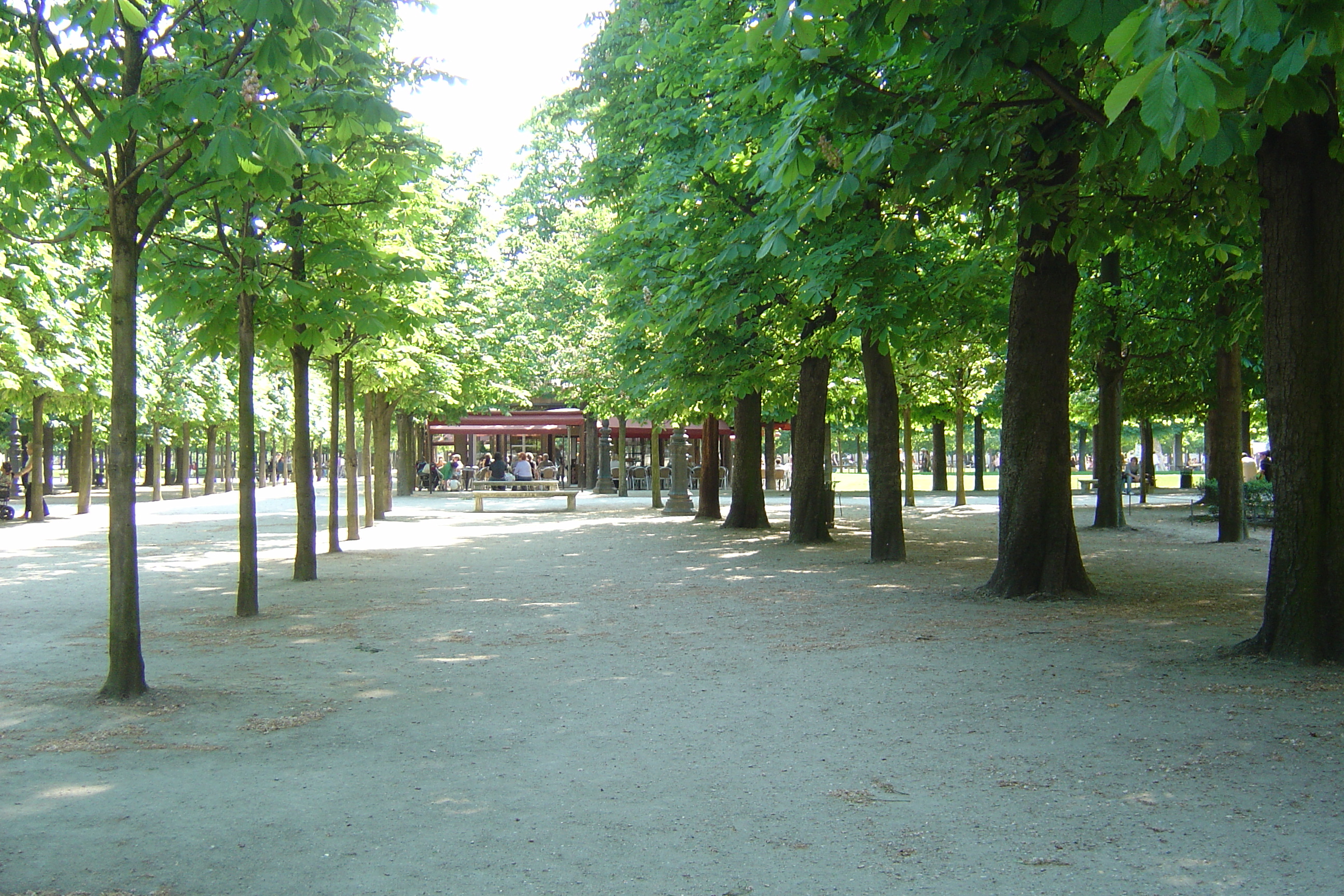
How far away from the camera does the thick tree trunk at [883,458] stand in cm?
1467

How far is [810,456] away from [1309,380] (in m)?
10.4

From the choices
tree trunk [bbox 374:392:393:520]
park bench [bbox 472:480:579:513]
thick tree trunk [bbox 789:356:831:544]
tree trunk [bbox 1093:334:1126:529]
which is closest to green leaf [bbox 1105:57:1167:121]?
thick tree trunk [bbox 789:356:831:544]

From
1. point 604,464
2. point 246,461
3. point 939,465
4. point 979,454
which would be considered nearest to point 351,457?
point 246,461

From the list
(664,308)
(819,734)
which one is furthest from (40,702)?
(664,308)

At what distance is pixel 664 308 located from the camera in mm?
14477

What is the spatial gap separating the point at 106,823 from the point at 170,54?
5932 millimetres

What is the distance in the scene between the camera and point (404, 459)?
40.5m

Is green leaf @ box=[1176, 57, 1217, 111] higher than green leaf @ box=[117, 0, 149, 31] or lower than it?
lower

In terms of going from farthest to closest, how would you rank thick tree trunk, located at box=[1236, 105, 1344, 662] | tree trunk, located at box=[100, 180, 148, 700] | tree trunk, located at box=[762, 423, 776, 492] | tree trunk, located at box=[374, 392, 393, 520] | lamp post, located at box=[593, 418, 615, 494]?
tree trunk, located at box=[762, 423, 776, 492], lamp post, located at box=[593, 418, 615, 494], tree trunk, located at box=[374, 392, 393, 520], thick tree trunk, located at box=[1236, 105, 1344, 662], tree trunk, located at box=[100, 180, 148, 700]

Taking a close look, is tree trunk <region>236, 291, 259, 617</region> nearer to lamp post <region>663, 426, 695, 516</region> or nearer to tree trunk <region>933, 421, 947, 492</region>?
lamp post <region>663, 426, 695, 516</region>

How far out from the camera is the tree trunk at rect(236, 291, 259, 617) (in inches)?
384

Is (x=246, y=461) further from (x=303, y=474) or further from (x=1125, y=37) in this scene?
(x=1125, y=37)

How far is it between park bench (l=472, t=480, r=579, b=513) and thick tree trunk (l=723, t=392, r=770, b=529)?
324 inches

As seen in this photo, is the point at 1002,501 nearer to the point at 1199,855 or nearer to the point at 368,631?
the point at 368,631
